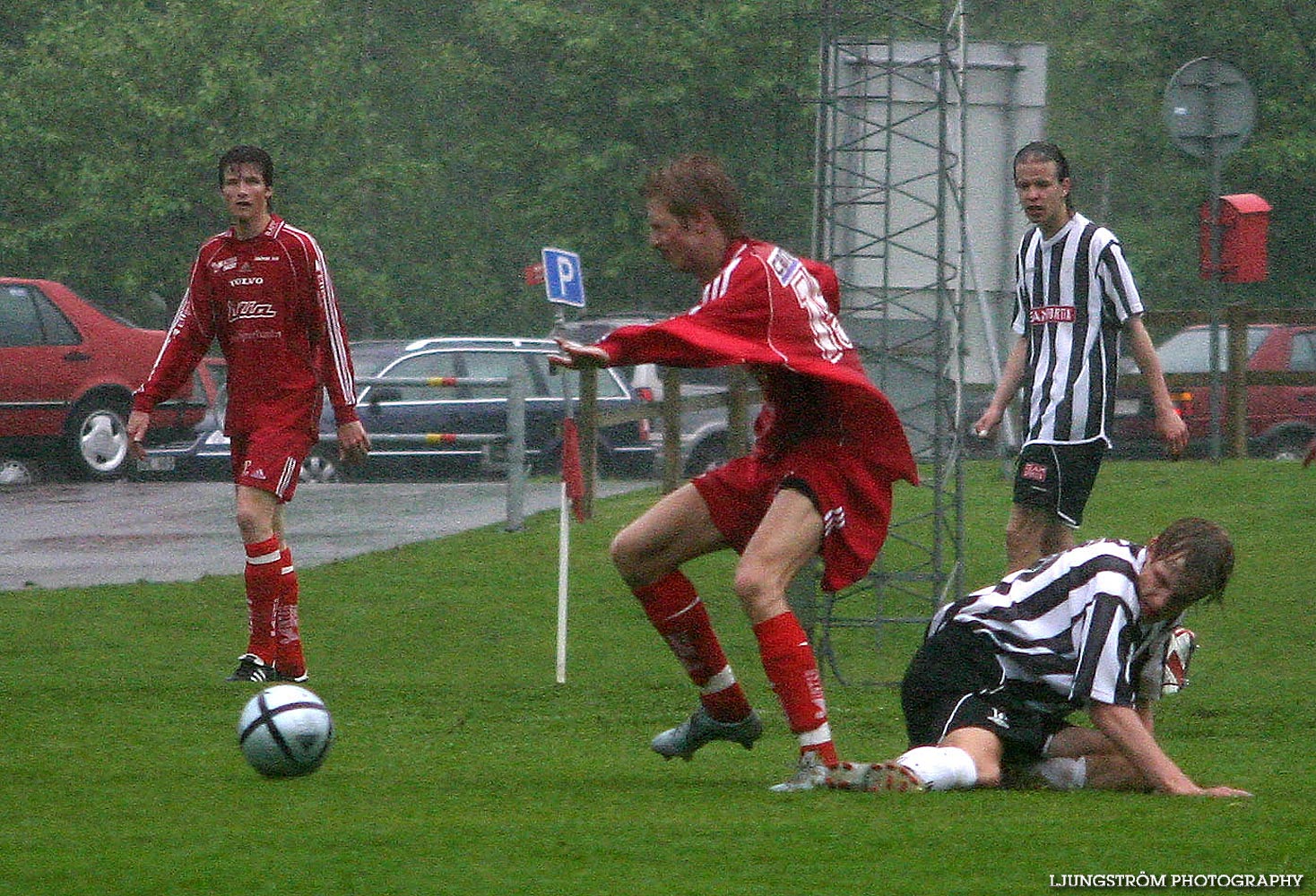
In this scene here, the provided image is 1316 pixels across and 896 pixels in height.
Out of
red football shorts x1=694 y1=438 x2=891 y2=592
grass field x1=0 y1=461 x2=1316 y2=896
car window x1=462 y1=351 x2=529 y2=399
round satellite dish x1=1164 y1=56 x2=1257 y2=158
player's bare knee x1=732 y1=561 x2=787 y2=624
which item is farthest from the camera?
car window x1=462 y1=351 x2=529 y2=399

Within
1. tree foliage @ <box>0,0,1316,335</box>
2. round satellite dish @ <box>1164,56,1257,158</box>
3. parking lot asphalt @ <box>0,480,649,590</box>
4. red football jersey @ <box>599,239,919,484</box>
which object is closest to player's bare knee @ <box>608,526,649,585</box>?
red football jersey @ <box>599,239,919,484</box>

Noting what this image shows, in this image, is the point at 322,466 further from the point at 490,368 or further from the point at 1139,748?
the point at 1139,748

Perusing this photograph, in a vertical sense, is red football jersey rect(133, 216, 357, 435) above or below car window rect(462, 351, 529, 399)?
above

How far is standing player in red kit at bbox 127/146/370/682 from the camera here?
26.6 ft

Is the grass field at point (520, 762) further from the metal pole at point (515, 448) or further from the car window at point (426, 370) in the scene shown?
the car window at point (426, 370)

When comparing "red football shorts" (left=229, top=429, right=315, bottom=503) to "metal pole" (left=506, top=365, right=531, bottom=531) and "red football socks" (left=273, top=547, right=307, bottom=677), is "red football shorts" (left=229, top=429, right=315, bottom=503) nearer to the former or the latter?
"red football socks" (left=273, top=547, right=307, bottom=677)

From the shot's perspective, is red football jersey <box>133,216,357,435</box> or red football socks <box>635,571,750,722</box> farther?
red football jersey <box>133,216,357,435</box>

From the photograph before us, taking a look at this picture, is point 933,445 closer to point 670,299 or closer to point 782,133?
point 782,133

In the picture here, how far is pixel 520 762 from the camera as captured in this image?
6.41 m

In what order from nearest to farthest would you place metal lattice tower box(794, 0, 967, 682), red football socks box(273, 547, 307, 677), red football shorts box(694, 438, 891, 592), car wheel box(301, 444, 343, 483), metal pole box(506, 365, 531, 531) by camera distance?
red football shorts box(694, 438, 891, 592) < red football socks box(273, 547, 307, 677) < metal lattice tower box(794, 0, 967, 682) < metal pole box(506, 365, 531, 531) < car wheel box(301, 444, 343, 483)

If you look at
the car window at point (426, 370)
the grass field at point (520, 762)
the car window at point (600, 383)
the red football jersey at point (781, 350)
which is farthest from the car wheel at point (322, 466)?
the red football jersey at point (781, 350)

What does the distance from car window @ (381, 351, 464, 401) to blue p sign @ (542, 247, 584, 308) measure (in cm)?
284

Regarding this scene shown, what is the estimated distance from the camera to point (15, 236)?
36.8 meters

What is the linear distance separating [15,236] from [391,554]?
85.7 ft
